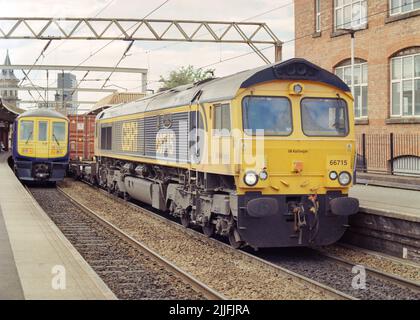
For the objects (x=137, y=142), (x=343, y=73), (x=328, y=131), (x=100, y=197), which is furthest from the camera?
(x=343, y=73)

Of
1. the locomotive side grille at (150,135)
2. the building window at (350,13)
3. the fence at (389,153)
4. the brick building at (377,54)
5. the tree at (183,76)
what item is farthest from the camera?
the tree at (183,76)

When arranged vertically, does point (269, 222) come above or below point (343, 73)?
below

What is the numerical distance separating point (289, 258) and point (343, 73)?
15837 mm

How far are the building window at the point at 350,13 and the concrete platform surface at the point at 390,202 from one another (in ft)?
28.5

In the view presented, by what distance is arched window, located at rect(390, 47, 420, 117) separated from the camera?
2220cm

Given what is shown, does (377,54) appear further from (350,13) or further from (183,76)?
(183,76)

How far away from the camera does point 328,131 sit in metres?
11.7

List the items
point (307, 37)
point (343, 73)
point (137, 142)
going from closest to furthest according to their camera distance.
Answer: point (137, 142)
point (343, 73)
point (307, 37)

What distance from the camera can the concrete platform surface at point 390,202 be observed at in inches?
459

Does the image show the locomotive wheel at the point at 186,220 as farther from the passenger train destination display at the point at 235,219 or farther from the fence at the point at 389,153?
the fence at the point at 389,153

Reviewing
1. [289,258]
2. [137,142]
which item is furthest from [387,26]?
[289,258]

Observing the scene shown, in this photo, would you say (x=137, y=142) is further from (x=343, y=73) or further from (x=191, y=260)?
(x=343, y=73)

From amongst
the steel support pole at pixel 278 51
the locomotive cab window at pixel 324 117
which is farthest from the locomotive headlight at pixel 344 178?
the steel support pole at pixel 278 51

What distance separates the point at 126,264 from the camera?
10.9m
